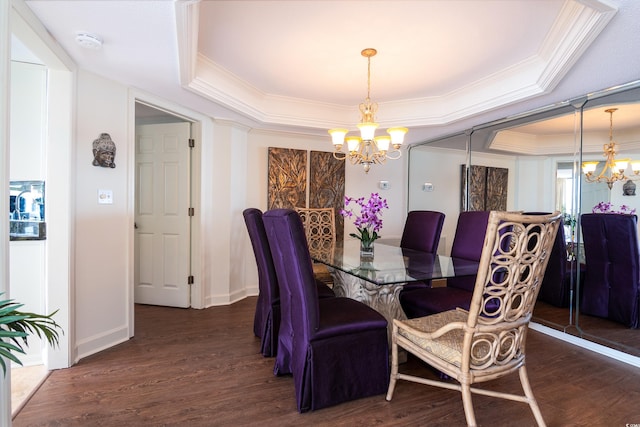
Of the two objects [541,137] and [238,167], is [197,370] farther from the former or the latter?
[541,137]

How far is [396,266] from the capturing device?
8.00 ft

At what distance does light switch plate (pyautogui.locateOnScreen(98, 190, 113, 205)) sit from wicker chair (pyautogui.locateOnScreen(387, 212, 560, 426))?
8.45 feet

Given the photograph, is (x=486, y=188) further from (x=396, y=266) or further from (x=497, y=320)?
(x=497, y=320)

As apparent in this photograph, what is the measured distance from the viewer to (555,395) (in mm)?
2078

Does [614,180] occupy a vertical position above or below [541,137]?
below

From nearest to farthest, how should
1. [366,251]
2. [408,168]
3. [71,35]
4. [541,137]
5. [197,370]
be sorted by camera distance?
[71,35] < [197,370] < [366,251] < [541,137] < [408,168]

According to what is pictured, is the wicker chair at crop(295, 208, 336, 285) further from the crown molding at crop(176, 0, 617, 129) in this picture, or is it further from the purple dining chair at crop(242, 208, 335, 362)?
the purple dining chair at crop(242, 208, 335, 362)

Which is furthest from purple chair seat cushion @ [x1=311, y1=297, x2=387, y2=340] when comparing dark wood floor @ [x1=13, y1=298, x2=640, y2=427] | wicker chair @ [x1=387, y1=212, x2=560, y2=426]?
dark wood floor @ [x1=13, y1=298, x2=640, y2=427]

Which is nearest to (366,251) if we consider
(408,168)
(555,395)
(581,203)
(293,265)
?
(293,265)

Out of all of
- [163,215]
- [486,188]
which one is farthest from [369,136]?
[163,215]

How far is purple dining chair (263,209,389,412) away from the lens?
180 cm

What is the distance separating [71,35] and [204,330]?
2.49 meters

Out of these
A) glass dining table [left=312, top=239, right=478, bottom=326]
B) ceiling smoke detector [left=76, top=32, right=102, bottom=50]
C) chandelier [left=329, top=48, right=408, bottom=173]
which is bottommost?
glass dining table [left=312, top=239, right=478, bottom=326]

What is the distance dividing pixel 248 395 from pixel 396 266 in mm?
1317
